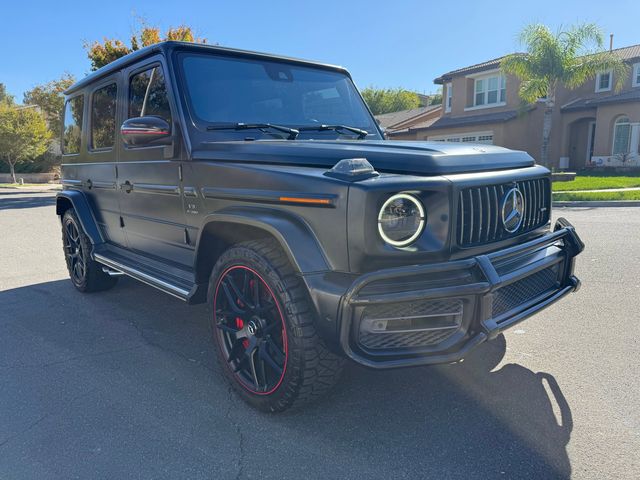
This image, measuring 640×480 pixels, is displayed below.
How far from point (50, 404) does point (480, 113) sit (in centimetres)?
2707

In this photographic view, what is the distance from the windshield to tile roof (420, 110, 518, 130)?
2211 cm

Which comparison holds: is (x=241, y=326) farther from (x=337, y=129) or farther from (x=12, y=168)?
(x=12, y=168)

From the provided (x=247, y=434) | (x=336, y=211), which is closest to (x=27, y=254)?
(x=247, y=434)

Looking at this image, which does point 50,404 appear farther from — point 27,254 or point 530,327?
point 27,254

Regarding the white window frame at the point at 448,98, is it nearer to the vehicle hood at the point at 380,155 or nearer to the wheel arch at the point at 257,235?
the vehicle hood at the point at 380,155

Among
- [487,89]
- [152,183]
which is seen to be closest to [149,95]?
[152,183]

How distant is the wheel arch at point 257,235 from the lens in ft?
7.74

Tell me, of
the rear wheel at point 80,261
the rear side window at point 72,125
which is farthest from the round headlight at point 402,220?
the rear side window at point 72,125

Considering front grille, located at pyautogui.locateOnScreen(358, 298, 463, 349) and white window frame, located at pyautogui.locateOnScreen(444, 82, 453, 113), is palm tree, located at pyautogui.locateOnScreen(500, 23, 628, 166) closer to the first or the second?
white window frame, located at pyautogui.locateOnScreen(444, 82, 453, 113)

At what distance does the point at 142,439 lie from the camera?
2.56 m

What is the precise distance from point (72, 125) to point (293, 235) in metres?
4.04

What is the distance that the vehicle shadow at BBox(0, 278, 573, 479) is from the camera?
2.32m

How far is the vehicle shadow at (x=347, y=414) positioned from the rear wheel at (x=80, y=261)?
109 cm

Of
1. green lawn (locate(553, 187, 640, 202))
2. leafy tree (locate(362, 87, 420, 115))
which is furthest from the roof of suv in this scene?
leafy tree (locate(362, 87, 420, 115))
